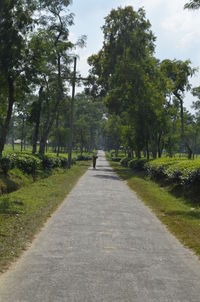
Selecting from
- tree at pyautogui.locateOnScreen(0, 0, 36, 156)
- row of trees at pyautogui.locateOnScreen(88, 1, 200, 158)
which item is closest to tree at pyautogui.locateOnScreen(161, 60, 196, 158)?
row of trees at pyautogui.locateOnScreen(88, 1, 200, 158)

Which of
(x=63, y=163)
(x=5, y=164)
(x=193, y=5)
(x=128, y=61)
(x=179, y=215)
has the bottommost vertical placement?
(x=179, y=215)

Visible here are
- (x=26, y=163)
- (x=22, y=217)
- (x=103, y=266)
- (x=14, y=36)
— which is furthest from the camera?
(x=26, y=163)

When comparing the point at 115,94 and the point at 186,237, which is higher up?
the point at 115,94

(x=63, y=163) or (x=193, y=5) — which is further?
(x=63, y=163)

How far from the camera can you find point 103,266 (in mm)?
6711

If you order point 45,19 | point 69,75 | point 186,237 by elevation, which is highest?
point 45,19

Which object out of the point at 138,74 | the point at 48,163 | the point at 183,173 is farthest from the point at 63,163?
the point at 183,173

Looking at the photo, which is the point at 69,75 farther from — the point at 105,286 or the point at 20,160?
the point at 105,286

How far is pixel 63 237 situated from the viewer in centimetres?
914

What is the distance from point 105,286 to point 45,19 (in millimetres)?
34079

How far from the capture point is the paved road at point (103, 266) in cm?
541

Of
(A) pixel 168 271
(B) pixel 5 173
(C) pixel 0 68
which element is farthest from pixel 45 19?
(A) pixel 168 271

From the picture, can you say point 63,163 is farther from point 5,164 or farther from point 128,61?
point 5,164

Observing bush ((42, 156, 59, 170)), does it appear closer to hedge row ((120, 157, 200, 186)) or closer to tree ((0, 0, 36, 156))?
hedge row ((120, 157, 200, 186))
